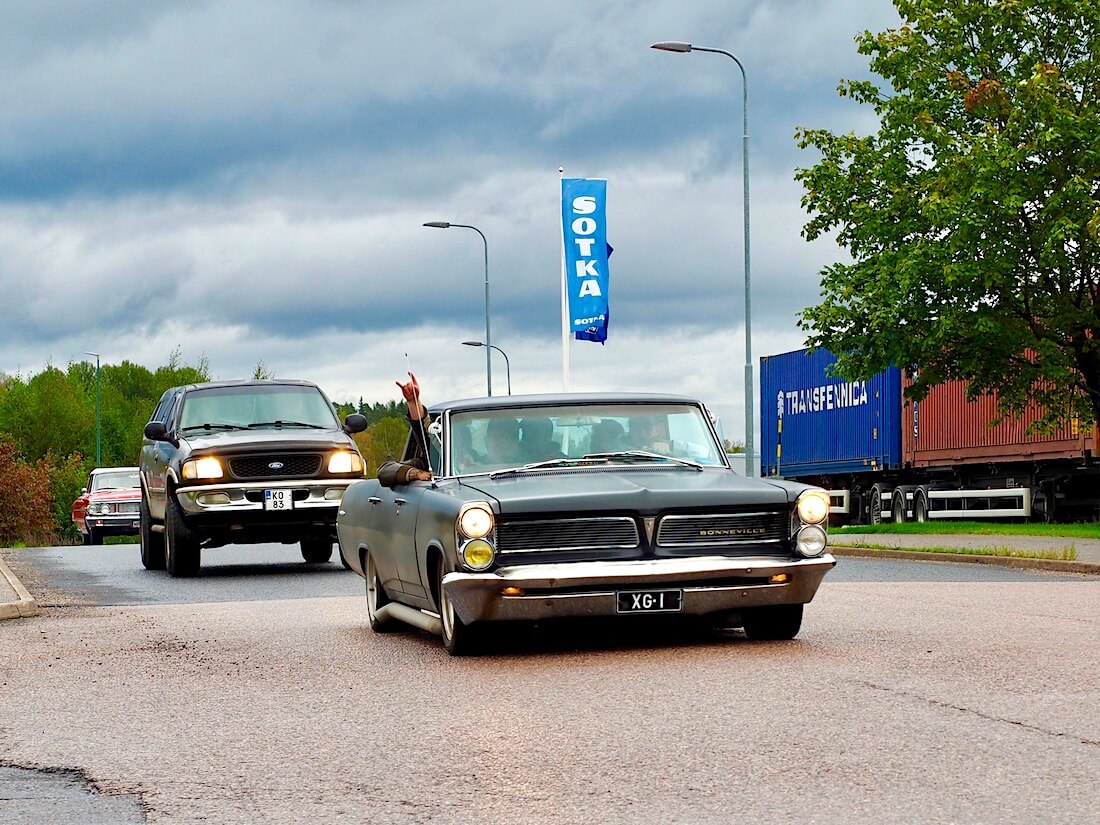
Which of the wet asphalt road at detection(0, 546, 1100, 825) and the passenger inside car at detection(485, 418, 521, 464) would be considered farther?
the passenger inside car at detection(485, 418, 521, 464)

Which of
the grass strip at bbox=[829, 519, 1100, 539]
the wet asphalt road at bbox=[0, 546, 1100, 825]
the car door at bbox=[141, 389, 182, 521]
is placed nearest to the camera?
the wet asphalt road at bbox=[0, 546, 1100, 825]

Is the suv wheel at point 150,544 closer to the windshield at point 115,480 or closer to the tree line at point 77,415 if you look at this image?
the windshield at point 115,480

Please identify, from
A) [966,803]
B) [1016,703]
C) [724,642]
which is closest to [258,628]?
[724,642]

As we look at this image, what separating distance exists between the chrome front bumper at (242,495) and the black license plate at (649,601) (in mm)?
9919

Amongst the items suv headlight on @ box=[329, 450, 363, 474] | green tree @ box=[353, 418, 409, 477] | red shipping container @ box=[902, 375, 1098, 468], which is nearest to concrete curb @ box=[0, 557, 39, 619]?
suv headlight on @ box=[329, 450, 363, 474]

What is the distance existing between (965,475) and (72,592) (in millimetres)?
24635

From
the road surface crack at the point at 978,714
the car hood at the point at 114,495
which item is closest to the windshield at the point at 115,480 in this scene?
the car hood at the point at 114,495

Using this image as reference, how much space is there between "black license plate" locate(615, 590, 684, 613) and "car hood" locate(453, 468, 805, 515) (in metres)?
0.46

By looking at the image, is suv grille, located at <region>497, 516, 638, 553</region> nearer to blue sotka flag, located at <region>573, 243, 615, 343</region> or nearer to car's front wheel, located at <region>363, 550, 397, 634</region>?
car's front wheel, located at <region>363, 550, 397, 634</region>

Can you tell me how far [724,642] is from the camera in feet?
35.8

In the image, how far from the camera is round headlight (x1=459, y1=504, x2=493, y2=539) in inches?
389

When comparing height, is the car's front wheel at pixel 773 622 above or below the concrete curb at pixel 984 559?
above

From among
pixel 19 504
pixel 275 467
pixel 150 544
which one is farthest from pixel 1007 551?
pixel 19 504

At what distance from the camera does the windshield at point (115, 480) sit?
41.1 metres
